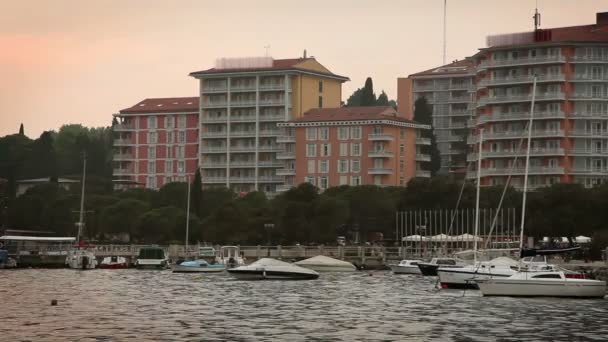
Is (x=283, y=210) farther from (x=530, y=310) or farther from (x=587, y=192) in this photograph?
(x=530, y=310)

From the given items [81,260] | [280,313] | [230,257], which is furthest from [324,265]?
[280,313]

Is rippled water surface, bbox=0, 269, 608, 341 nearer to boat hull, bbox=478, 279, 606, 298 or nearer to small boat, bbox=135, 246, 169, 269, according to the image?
boat hull, bbox=478, 279, 606, 298

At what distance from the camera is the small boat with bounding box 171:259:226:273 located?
15838 centimetres

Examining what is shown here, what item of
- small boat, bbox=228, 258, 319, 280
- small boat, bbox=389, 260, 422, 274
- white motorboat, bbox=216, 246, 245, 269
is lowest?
small boat, bbox=228, 258, 319, 280

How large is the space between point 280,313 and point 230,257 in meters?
85.6

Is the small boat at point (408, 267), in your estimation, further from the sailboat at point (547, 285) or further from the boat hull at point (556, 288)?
the boat hull at point (556, 288)

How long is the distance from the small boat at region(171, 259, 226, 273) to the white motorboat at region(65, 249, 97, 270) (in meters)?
19.2

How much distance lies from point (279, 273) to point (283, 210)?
6303 centimetres

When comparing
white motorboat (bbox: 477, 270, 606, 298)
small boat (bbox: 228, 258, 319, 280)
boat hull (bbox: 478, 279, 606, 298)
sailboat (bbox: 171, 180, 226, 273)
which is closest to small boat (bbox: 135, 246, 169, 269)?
sailboat (bbox: 171, 180, 226, 273)

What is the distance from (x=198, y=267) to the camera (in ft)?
520

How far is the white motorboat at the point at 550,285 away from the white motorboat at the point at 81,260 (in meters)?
86.1

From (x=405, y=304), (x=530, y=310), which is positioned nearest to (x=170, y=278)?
(x=405, y=304)

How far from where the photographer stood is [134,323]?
7775 centimetres

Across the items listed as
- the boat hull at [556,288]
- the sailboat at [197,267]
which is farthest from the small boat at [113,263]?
the boat hull at [556,288]
